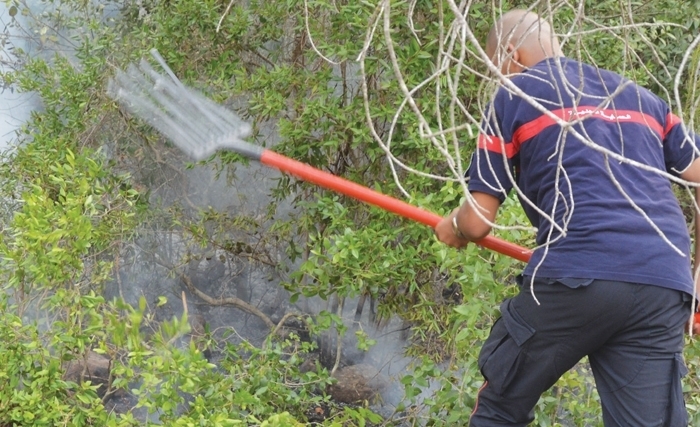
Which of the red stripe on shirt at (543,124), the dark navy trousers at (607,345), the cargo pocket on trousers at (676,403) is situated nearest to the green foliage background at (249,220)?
the red stripe on shirt at (543,124)

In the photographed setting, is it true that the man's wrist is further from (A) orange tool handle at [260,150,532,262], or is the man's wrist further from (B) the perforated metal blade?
(B) the perforated metal blade

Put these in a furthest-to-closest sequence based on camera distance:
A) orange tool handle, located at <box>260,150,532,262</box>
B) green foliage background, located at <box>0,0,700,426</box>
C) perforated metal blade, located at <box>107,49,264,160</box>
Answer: perforated metal blade, located at <box>107,49,264,160</box> → green foliage background, located at <box>0,0,700,426</box> → orange tool handle, located at <box>260,150,532,262</box>

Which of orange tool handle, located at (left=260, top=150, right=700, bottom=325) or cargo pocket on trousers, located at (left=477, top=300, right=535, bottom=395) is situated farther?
orange tool handle, located at (left=260, top=150, right=700, bottom=325)

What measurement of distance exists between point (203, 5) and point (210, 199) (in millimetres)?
1446

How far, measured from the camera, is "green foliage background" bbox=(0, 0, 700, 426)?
9.80 feet

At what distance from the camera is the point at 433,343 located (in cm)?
423

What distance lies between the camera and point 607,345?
256 cm

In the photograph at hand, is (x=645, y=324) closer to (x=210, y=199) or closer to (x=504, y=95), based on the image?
(x=504, y=95)

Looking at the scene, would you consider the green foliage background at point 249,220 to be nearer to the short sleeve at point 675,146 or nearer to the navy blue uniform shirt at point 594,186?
the navy blue uniform shirt at point 594,186

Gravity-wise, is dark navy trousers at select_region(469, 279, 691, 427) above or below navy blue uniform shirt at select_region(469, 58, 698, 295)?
below

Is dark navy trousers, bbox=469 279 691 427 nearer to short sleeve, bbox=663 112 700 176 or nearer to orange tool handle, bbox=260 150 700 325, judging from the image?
orange tool handle, bbox=260 150 700 325

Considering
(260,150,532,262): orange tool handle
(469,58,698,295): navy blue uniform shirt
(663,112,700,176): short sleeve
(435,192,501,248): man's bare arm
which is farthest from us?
(260,150,532,262): orange tool handle

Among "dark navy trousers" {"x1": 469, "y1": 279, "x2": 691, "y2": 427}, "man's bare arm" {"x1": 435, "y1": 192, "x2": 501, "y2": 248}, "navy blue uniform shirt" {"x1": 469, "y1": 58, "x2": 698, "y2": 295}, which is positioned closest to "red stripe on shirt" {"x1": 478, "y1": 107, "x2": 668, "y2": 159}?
"navy blue uniform shirt" {"x1": 469, "y1": 58, "x2": 698, "y2": 295}

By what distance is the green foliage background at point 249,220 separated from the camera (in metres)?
2.99
